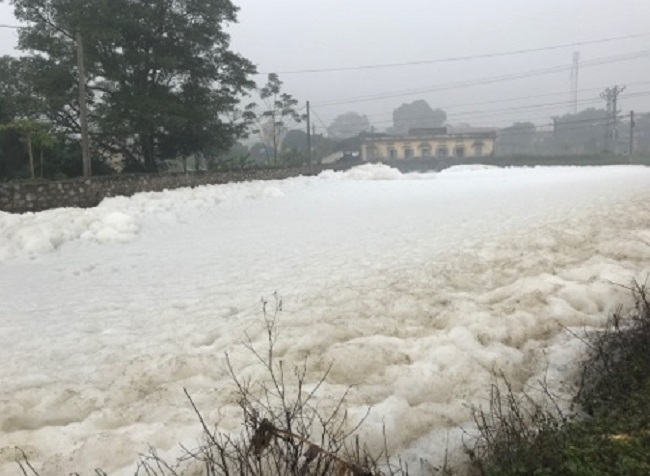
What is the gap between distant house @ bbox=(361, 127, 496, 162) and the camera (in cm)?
5725

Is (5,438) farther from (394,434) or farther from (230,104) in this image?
(230,104)

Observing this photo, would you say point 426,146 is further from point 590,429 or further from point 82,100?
point 590,429

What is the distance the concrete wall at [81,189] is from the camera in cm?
1158

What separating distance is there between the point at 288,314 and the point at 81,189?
10.2 metres

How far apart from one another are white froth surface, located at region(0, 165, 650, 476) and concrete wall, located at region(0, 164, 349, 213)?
103 cm

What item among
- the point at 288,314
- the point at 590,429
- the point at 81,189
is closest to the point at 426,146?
the point at 81,189

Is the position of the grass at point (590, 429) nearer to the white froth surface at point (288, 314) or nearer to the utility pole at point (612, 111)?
the white froth surface at point (288, 314)

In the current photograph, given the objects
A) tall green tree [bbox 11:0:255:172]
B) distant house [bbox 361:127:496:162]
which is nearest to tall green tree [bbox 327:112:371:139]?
distant house [bbox 361:127:496:162]

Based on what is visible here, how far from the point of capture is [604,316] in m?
4.91

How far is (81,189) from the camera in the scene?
1316 cm

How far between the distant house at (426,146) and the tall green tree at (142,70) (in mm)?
37308

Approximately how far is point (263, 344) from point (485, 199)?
12.3 m

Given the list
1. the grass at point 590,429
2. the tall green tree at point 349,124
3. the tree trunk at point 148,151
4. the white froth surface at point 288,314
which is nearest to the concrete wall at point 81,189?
the white froth surface at point 288,314

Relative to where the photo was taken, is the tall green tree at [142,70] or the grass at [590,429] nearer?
the grass at [590,429]
